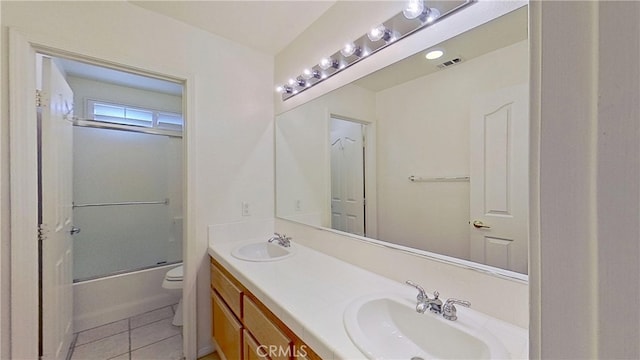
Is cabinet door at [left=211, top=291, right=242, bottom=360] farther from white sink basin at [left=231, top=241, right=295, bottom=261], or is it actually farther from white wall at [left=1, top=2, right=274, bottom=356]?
white sink basin at [left=231, top=241, right=295, bottom=261]

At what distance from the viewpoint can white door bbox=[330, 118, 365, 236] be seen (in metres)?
1.56

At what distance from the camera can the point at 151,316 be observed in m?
2.34

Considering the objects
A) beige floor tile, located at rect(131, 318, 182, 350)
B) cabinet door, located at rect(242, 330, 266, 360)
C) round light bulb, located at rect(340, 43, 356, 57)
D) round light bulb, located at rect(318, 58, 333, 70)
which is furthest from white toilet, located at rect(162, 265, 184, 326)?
round light bulb, located at rect(340, 43, 356, 57)

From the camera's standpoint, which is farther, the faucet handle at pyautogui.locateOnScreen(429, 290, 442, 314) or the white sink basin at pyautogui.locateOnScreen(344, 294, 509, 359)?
the faucet handle at pyautogui.locateOnScreen(429, 290, 442, 314)

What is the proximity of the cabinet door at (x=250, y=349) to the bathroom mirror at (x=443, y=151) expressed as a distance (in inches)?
28.9

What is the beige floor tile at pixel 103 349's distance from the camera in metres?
1.82

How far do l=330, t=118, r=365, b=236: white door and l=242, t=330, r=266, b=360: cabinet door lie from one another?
2.42 feet

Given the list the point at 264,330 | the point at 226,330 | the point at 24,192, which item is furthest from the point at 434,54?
the point at 24,192

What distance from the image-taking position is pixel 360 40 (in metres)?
1.41

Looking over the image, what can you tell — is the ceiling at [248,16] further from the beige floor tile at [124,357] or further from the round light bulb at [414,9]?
the beige floor tile at [124,357]

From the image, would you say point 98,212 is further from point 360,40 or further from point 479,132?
point 479,132

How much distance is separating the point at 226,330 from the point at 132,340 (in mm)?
1004

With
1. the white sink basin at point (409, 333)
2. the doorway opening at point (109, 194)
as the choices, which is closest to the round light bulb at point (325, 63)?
the doorway opening at point (109, 194)

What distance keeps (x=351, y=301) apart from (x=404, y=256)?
34 centimetres
